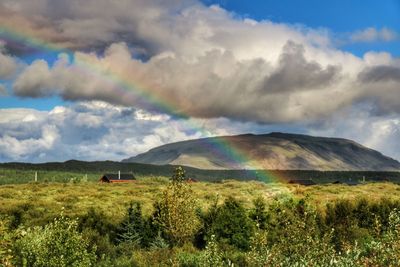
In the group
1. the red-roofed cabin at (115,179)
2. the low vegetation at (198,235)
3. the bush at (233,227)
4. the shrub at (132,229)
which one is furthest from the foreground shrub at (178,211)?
the red-roofed cabin at (115,179)

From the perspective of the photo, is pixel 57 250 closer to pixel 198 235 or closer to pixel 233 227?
pixel 198 235

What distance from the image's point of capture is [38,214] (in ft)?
150

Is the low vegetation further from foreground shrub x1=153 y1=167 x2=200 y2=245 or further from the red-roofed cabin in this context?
the red-roofed cabin

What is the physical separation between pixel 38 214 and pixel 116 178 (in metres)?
88.1

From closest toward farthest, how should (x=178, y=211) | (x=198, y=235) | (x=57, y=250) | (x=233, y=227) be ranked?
(x=57, y=250) < (x=178, y=211) < (x=233, y=227) < (x=198, y=235)

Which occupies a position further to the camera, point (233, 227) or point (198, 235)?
point (198, 235)

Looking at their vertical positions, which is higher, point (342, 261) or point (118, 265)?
point (342, 261)

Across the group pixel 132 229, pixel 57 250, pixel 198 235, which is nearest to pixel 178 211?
pixel 198 235

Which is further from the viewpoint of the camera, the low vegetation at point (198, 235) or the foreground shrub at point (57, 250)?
the foreground shrub at point (57, 250)

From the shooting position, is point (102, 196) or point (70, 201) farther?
point (102, 196)

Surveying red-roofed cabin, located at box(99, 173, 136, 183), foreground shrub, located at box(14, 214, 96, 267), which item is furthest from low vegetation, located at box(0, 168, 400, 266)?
red-roofed cabin, located at box(99, 173, 136, 183)

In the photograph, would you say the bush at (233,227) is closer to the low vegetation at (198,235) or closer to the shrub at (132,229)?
the low vegetation at (198,235)

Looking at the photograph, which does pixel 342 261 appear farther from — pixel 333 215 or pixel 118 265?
pixel 333 215

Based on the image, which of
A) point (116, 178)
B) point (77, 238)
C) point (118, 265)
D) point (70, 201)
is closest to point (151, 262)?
point (118, 265)
